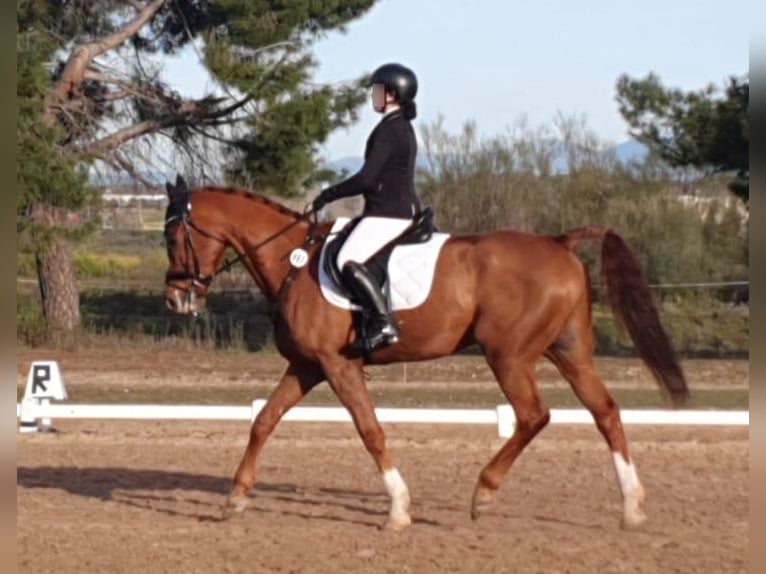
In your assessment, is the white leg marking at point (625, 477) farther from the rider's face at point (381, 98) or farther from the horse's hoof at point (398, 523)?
the rider's face at point (381, 98)

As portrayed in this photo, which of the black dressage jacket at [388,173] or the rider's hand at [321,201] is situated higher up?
the black dressage jacket at [388,173]

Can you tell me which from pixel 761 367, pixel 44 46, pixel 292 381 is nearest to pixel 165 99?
pixel 44 46

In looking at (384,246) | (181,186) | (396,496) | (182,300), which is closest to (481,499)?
(396,496)

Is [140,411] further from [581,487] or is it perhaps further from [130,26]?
[130,26]

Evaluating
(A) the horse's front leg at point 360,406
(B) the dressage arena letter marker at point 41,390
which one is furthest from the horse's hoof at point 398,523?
(B) the dressage arena letter marker at point 41,390

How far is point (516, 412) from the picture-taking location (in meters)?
9.45

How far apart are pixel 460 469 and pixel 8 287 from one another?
7.65m

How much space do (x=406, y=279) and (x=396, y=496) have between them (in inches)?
55.0

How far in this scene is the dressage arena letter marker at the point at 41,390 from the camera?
581 inches

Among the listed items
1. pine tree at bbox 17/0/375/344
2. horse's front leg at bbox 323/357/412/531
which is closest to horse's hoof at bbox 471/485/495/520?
horse's front leg at bbox 323/357/412/531

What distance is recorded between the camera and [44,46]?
2345 cm

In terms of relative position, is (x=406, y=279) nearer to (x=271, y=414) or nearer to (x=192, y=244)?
(x=271, y=414)

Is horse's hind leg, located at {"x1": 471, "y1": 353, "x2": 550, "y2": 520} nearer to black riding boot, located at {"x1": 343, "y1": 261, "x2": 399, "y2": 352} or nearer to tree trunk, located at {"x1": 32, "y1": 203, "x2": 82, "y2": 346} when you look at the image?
black riding boot, located at {"x1": 343, "y1": 261, "x2": 399, "y2": 352}

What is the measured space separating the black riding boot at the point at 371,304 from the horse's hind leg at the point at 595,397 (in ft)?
3.84
